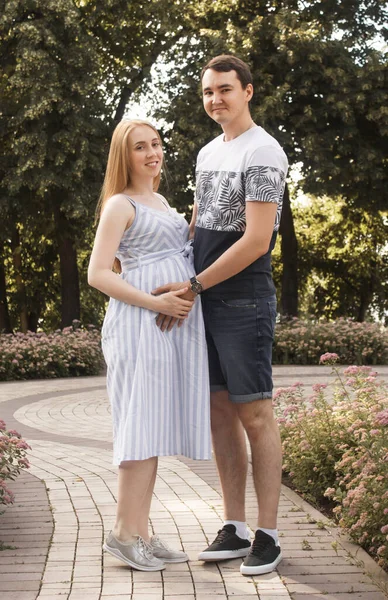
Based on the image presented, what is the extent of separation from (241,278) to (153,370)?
575mm

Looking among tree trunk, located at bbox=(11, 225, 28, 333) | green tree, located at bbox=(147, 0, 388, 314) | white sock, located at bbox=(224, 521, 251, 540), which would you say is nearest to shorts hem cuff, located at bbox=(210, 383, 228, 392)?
white sock, located at bbox=(224, 521, 251, 540)

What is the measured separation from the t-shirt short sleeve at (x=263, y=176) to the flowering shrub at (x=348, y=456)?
1.36 meters

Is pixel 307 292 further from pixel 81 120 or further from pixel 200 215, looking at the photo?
pixel 200 215

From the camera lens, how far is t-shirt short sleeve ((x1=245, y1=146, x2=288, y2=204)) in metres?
4.14

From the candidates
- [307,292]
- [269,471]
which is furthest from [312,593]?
[307,292]

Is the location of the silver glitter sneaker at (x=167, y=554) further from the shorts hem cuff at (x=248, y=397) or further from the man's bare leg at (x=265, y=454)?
the shorts hem cuff at (x=248, y=397)

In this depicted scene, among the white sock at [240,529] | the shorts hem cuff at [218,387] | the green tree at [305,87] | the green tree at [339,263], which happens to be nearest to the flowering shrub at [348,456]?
the white sock at [240,529]

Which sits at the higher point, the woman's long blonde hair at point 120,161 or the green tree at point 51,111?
the green tree at point 51,111

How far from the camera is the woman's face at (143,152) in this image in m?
4.35

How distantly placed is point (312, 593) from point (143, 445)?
954 millimetres

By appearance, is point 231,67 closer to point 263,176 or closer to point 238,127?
point 238,127

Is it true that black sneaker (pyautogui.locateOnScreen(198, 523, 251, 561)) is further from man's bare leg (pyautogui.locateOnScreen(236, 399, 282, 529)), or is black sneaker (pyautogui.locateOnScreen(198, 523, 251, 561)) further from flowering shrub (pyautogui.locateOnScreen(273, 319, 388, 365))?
flowering shrub (pyautogui.locateOnScreen(273, 319, 388, 365))

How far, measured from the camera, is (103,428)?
9.67 meters

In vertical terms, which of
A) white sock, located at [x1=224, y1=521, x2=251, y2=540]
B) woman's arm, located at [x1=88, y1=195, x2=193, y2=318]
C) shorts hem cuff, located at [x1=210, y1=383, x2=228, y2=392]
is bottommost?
white sock, located at [x1=224, y1=521, x2=251, y2=540]
